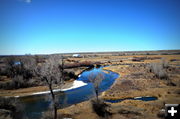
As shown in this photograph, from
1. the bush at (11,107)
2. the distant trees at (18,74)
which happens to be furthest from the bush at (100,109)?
the distant trees at (18,74)

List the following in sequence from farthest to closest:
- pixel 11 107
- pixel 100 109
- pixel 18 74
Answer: pixel 18 74
pixel 100 109
pixel 11 107

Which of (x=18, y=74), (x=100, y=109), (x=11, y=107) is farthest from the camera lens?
(x=18, y=74)

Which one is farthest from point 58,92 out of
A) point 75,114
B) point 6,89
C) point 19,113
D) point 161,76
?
point 161,76

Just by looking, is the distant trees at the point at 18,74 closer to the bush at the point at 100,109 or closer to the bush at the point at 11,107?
the bush at the point at 11,107

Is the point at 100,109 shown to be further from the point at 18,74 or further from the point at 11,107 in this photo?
the point at 18,74

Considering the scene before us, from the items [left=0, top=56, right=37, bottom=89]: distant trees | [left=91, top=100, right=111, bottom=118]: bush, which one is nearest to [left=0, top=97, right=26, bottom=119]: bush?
[left=91, top=100, right=111, bottom=118]: bush

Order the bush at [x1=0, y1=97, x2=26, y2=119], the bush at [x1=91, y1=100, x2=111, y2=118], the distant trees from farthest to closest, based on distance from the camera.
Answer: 1. the distant trees
2. the bush at [x1=0, y1=97, x2=26, y2=119]
3. the bush at [x1=91, y1=100, x2=111, y2=118]

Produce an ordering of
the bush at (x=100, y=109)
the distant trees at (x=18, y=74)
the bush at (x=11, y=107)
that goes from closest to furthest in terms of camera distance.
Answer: the bush at (x=100, y=109), the bush at (x=11, y=107), the distant trees at (x=18, y=74)

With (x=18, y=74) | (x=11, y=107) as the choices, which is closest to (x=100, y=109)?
(x=11, y=107)

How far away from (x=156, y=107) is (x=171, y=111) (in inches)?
623

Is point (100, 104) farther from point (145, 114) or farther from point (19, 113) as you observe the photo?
point (19, 113)

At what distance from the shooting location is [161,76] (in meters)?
34.8

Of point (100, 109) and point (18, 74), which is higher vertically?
point (18, 74)

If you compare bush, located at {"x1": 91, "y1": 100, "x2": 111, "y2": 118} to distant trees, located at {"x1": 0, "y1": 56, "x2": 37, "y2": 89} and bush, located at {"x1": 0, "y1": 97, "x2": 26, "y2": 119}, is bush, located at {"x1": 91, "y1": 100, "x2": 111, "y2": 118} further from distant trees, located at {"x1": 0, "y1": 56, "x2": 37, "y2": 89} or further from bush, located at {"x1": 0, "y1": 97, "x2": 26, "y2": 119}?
distant trees, located at {"x1": 0, "y1": 56, "x2": 37, "y2": 89}
